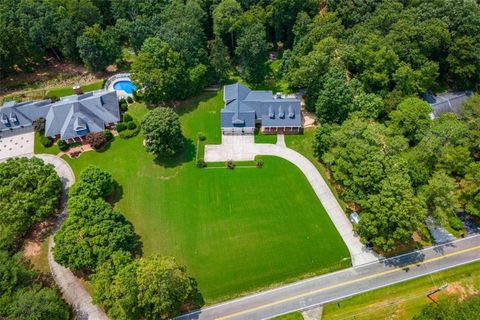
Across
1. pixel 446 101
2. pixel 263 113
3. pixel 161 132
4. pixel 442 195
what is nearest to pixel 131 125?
pixel 161 132

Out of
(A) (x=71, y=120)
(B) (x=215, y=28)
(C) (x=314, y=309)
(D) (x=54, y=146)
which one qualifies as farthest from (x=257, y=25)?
(C) (x=314, y=309)

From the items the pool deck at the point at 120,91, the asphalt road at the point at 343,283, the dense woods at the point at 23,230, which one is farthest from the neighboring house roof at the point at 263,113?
the dense woods at the point at 23,230

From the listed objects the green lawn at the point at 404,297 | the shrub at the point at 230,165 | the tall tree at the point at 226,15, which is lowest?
the green lawn at the point at 404,297

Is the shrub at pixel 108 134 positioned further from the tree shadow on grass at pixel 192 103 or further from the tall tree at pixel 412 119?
the tall tree at pixel 412 119

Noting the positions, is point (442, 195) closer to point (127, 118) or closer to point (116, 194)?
point (116, 194)

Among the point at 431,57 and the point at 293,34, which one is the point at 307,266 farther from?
the point at 293,34
